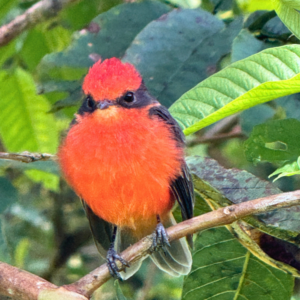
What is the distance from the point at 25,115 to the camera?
12.0 ft

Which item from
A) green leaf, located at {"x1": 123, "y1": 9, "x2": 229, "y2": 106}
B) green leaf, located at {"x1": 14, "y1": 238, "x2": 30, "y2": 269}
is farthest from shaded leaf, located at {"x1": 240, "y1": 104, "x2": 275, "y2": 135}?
green leaf, located at {"x1": 14, "y1": 238, "x2": 30, "y2": 269}

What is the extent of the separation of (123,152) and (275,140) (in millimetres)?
805

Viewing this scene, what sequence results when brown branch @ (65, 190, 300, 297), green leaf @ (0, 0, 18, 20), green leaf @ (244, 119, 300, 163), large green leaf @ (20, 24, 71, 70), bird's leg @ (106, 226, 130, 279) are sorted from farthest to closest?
large green leaf @ (20, 24, 71, 70) → green leaf @ (0, 0, 18, 20) → bird's leg @ (106, 226, 130, 279) → green leaf @ (244, 119, 300, 163) → brown branch @ (65, 190, 300, 297)

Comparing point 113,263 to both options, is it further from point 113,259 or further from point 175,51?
point 175,51

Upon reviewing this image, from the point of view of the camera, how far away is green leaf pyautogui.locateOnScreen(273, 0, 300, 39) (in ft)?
7.56

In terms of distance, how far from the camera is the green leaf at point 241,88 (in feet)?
7.00

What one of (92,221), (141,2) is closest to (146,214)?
(92,221)

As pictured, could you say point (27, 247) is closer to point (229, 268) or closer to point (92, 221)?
point (92, 221)

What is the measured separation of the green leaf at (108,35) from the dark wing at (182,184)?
0.71 metres

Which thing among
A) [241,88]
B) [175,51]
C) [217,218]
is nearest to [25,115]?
[175,51]

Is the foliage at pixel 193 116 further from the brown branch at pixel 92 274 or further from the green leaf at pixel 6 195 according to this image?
the brown branch at pixel 92 274

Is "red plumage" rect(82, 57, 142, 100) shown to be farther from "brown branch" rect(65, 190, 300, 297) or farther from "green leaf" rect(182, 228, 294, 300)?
"green leaf" rect(182, 228, 294, 300)

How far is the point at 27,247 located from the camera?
4.68 m

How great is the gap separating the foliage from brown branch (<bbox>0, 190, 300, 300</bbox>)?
143mm
